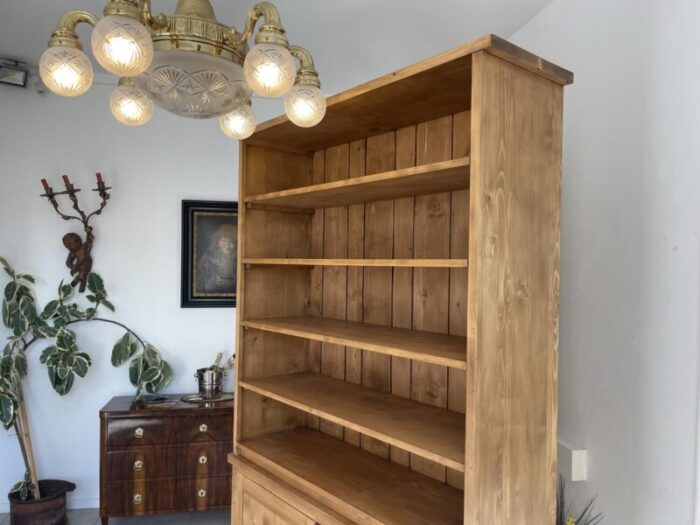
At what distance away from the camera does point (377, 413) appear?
5.79 ft

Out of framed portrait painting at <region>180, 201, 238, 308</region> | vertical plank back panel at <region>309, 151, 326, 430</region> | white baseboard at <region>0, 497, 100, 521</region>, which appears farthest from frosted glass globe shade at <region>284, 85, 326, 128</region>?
white baseboard at <region>0, 497, 100, 521</region>

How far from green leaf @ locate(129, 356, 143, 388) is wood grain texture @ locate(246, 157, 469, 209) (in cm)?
148

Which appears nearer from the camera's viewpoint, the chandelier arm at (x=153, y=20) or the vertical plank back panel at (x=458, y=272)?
the chandelier arm at (x=153, y=20)

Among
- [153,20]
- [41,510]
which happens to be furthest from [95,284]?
[153,20]

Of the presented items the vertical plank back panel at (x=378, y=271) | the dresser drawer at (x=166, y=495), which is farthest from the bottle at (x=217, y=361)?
the vertical plank back panel at (x=378, y=271)

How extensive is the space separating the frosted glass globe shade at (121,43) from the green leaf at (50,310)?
236 cm

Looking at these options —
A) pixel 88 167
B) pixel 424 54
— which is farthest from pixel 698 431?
pixel 88 167

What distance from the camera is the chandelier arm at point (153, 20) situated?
1177mm

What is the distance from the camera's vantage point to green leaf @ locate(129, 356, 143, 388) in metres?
3.02

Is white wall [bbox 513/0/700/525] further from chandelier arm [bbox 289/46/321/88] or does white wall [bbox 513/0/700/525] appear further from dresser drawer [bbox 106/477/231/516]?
dresser drawer [bbox 106/477/231/516]

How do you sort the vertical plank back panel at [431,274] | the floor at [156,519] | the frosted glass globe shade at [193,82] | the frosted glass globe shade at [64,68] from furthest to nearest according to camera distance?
the floor at [156,519] < the vertical plank back panel at [431,274] < the frosted glass globe shade at [193,82] < the frosted glass globe shade at [64,68]

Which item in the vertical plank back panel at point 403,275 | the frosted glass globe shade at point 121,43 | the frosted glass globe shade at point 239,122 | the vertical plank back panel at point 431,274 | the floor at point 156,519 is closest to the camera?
the frosted glass globe shade at point 121,43

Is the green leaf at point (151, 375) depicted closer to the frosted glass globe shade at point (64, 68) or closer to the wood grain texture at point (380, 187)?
the wood grain texture at point (380, 187)

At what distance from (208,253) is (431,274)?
1.89 meters
